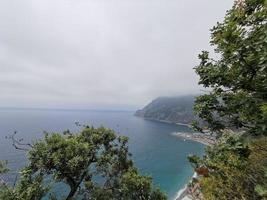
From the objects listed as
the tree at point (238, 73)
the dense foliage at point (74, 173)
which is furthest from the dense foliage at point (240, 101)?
the dense foliage at point (74, 173)

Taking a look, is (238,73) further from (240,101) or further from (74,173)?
(74,173)

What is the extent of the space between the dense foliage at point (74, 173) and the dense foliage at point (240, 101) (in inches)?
450

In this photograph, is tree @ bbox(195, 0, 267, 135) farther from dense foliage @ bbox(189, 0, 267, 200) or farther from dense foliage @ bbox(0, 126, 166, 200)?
dense foliage @ bbox(0, 126, 166, 200)

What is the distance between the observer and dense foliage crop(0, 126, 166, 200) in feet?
57.6

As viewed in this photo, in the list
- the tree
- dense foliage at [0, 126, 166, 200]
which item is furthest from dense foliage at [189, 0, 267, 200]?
dense foliage at [0, 126, 166, 200]

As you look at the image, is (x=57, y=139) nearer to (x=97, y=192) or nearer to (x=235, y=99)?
(x=97, y=192)

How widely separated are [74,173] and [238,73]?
50.3ft

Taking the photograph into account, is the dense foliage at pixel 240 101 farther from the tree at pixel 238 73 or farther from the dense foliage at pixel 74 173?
the dense foliage at pixel 74 173

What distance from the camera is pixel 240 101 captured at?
7.40 m

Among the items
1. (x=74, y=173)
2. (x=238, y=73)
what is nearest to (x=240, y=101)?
(x=238, y=73)

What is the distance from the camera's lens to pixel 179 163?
3600 inches

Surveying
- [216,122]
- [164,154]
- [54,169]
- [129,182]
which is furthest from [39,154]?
[164,154]

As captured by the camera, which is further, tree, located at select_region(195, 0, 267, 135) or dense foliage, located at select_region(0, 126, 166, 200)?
dense foliage, located at select_region(0, 126, 166, 200)

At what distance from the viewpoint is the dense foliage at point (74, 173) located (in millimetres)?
17562
